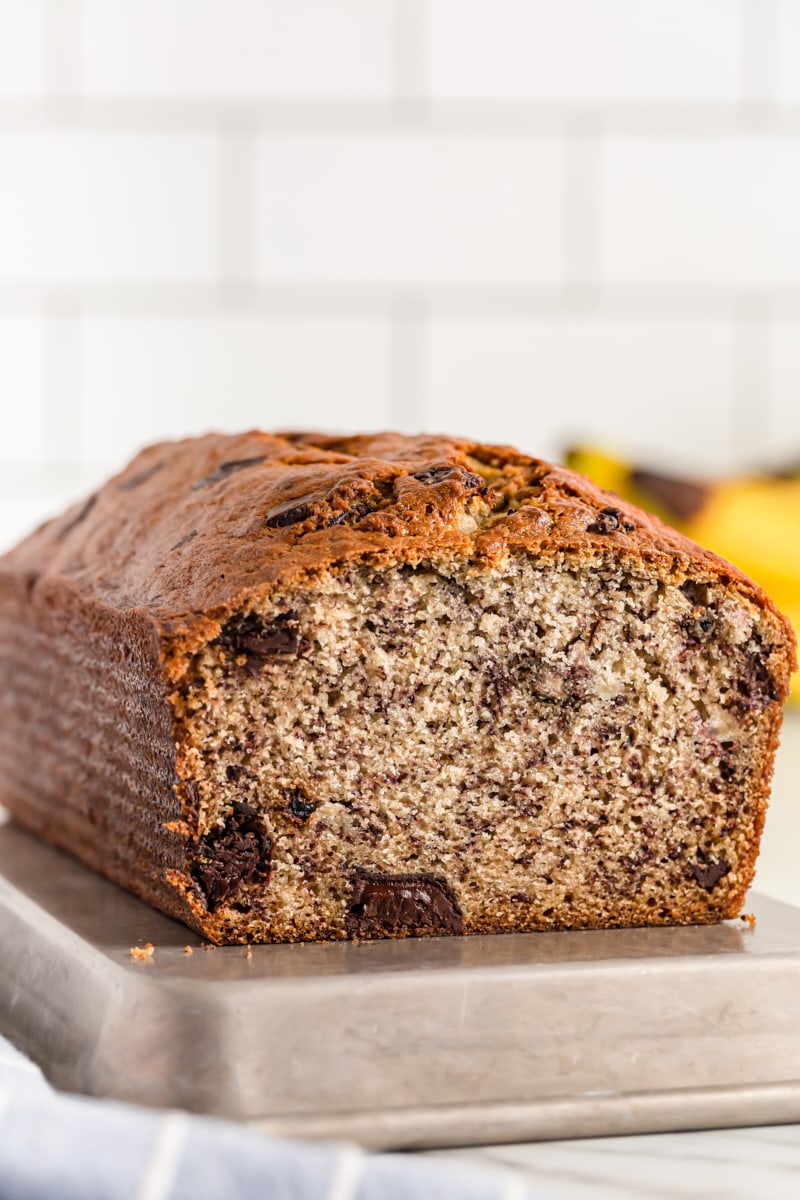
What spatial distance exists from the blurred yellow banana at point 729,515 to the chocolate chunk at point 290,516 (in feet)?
5.89

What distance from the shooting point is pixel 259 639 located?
125cm

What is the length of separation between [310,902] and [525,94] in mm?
2912

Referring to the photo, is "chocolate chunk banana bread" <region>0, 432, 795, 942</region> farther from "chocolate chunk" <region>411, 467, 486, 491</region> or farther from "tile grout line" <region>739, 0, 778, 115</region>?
"tile grout line" <region>739, 0, 778, 115</region>

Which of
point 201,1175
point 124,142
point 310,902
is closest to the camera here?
point 201,1175

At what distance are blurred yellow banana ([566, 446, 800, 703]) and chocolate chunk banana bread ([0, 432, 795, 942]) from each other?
1.67 meters

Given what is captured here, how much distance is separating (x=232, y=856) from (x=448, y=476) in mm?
382

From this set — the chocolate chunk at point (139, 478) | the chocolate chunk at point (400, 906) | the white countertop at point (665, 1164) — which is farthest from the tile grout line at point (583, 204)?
the white countertop at point (665, 1164)

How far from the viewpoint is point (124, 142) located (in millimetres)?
3707

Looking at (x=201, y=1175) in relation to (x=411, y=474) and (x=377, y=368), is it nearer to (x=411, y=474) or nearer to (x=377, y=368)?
(x=411, y=474)

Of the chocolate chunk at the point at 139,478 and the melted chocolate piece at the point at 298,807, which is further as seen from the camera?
the chocolate chunk at the point at 139,478

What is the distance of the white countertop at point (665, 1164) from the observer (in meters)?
1.00

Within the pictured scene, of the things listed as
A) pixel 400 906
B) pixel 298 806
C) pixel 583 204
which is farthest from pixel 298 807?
pixel 583 204

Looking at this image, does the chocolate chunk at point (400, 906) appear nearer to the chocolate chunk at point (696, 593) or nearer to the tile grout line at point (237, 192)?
the chocolate chunk at point (696, 593)

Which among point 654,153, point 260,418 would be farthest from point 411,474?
point 654,153
